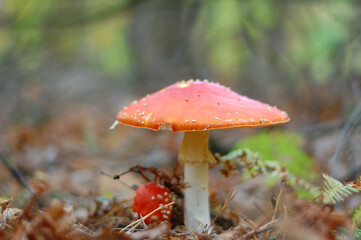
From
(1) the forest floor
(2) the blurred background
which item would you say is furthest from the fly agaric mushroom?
(2) the blurred background

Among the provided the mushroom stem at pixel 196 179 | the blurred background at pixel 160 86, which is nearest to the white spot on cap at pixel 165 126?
the mushroom stem at pixel 196 179

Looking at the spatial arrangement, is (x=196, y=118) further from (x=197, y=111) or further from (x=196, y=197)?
(x=196, y=197)

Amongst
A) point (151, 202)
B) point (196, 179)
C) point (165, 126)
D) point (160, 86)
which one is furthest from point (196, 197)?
point (160, 86)

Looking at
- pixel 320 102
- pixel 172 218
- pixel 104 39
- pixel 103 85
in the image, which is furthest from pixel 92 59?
pixel 172 218

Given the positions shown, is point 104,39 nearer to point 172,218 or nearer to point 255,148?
point 255,148

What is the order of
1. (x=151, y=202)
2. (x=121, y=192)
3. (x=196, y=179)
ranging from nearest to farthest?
(x=151, y=202) < (x=196, y=179) < (x=121, y=192)

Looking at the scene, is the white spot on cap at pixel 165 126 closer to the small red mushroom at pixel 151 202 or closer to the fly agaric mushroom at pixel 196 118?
the fly agaric mushroom at pixel 196 118

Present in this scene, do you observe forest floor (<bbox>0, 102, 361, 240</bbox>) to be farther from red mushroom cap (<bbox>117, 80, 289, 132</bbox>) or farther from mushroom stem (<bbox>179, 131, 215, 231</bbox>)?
red mushroom cap (<bbox>117, 80, 289, 132</bbox>)
